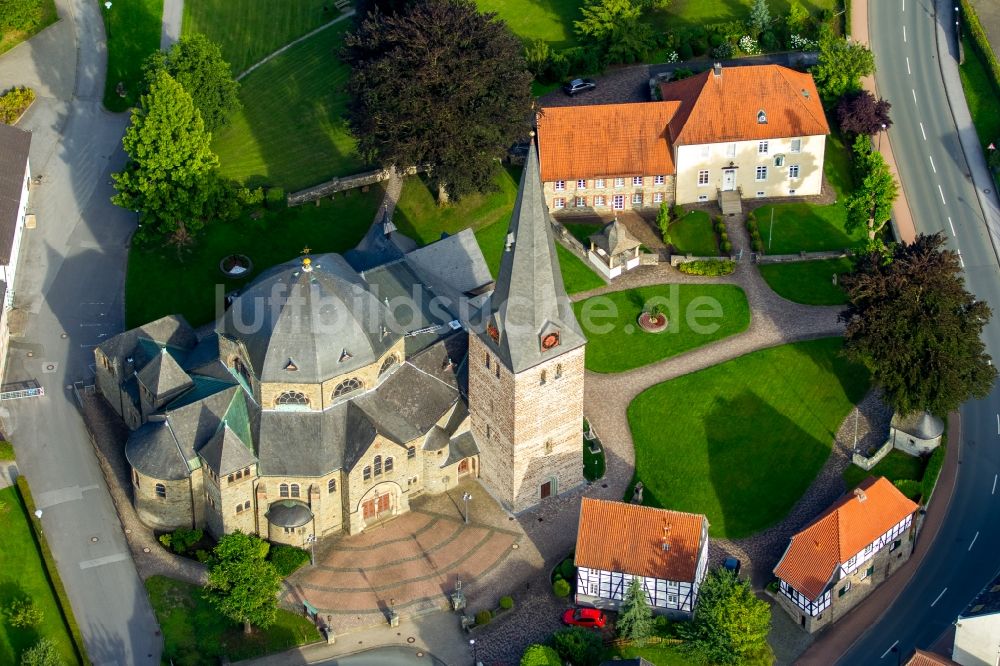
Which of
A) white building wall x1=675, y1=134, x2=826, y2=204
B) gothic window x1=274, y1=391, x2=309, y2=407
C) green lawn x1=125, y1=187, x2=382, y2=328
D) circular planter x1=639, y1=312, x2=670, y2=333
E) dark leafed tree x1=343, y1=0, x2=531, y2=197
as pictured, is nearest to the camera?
gothic window x1=274, y1=391, x2=309, y2=407

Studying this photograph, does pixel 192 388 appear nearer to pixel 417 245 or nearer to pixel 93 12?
pixel 417 245

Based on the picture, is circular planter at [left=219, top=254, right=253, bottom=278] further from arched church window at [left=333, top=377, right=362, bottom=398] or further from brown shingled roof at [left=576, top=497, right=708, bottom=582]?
brown shingled roof at [left=576, top=497, right=708, bottom=582]

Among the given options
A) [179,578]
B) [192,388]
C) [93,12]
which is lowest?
[179,578]

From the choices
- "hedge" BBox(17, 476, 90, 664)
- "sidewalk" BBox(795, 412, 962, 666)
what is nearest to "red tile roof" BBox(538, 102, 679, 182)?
"sidewalk" BBox(795, 412, 962, 666)

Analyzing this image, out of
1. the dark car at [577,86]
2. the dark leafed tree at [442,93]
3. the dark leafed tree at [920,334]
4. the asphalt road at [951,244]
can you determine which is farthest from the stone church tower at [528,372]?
the dark car at [577,86]

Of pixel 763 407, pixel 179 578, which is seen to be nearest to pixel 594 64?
pixel 763 407

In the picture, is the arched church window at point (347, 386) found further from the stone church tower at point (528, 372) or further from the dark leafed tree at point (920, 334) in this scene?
the dark leafed tree at point (920, 334)
